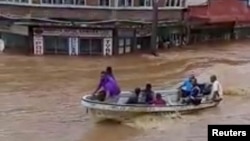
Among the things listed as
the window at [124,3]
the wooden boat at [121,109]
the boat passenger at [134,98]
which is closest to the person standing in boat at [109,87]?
the wooden boat at [121,109]

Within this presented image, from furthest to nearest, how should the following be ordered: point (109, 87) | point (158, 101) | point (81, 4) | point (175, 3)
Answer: point (175, 3)
point (81, 4)
point (158, 101)
point (109, 87)

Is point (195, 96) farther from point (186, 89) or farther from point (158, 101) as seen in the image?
point (158, 101)

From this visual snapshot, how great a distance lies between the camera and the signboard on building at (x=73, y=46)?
34969 millimetres

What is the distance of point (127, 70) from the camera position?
30.2 meters

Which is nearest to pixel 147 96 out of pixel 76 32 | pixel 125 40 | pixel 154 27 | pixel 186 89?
pixel 186 89

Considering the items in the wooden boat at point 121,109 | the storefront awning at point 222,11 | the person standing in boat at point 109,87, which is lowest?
the wooden boat at point 121,109

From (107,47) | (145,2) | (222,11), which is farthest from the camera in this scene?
(222,11)

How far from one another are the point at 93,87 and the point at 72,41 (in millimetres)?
10308

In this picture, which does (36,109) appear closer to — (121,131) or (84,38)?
(121,131)

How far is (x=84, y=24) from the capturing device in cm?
3512

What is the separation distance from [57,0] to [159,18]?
7104mm

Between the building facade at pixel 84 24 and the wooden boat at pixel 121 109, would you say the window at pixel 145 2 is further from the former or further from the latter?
the wooden boat at pixel 121 109

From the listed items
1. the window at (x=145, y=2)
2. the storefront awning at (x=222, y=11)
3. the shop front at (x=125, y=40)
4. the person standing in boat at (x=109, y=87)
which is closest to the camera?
the person standing in boat at (x=109, y=87)

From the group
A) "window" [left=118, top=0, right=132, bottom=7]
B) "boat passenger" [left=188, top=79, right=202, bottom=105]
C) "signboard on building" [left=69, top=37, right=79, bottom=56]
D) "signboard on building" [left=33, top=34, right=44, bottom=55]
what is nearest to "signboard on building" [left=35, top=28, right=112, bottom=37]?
"signboard on building" [left=69, top=37, right=79, bottom=56]
